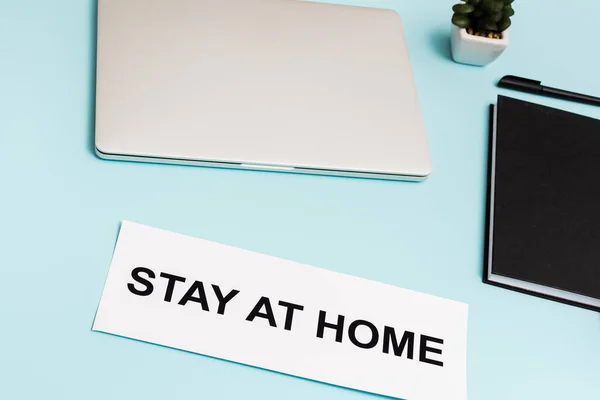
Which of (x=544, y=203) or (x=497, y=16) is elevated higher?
(x=497, y=16)

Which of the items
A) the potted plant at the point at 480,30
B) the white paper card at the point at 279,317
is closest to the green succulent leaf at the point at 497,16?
the potted plant at the point at 480,30

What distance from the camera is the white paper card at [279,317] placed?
612mm

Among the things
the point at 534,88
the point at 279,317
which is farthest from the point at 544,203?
the point at 279,317

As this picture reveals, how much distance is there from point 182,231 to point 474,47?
449 millimetres

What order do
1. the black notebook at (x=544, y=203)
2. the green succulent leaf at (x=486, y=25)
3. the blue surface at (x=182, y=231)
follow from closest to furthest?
the blue surface at (x=182, y=231) → the black notebook at (x=544, y=203) → the green succulent leaf at (x=486, y=25)

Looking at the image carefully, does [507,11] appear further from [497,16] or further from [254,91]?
[254,91]

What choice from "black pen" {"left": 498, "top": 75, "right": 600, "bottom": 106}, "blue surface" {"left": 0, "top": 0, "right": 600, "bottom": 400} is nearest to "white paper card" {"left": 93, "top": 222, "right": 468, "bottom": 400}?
"blue surface" {"left": 0, "top": 0, "right": 600, "bottom": 400}

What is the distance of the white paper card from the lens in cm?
61

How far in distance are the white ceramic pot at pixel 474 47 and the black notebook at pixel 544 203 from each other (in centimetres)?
7

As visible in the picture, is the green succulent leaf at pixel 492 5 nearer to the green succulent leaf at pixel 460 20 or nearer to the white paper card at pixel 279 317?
the green succulent leaf at pixel 460 20

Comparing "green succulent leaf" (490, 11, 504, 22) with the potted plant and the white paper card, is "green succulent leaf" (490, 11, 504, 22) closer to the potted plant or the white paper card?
the potted plant

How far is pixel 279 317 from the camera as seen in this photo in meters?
0.64

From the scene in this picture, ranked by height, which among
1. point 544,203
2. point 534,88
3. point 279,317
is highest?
point 534,88

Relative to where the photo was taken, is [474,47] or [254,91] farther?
[474,47]
